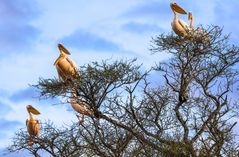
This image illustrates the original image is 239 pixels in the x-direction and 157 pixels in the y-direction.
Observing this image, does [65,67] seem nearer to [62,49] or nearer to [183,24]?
[62,49]

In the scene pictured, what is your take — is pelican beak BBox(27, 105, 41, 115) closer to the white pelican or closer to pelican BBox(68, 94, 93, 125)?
pelican BBox(68, 94, 93, 125)

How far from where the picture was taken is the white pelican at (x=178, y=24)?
18.8 m

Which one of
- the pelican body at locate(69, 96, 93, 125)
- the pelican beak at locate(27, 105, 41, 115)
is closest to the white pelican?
the pelican body at locate(69, 96, 93, 125)

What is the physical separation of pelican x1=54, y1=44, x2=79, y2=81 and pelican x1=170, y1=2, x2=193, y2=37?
8.50 ft

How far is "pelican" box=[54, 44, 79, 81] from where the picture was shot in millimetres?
17994

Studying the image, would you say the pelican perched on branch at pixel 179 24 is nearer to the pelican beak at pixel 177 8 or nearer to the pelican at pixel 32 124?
the pelican beak at pixel 177 8

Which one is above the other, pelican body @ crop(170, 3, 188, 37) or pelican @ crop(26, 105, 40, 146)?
pelican body @ crop(170, 3, 188, 37)

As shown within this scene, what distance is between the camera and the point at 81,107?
1909 cm

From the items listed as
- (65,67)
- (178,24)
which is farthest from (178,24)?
(65,67)

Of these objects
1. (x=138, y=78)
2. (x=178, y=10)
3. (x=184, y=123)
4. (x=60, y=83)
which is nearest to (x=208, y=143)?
(x=184, y=123)

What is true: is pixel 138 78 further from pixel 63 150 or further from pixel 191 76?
pixel 63 150

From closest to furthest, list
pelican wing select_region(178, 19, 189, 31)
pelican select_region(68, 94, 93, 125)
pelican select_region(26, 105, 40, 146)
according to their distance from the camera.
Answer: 1. pelican select_region(68, 94, 93, 125)
2. pelican wing select_region(178, 19, 189, 31)
3. pelican select_region(26, 105, 40, 146)

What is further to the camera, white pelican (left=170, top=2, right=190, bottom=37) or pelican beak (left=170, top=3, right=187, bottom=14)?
pelican beak (left=170, top=3, right=187, bottom=14)

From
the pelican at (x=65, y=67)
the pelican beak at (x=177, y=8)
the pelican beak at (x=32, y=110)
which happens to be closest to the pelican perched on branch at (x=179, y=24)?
the pelican beak at (x=177, y=8)
